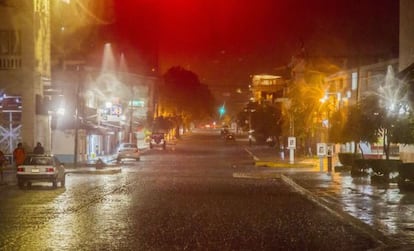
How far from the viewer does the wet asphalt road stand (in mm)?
14422

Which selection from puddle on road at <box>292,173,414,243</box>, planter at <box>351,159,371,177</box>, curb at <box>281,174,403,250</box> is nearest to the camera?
curb at <box>281,174,403,250</box>

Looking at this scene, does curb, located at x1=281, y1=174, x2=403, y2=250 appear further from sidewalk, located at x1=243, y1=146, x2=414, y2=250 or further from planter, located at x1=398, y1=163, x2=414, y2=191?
planter, located at x1=398, y1=163, x2=414, y2=191

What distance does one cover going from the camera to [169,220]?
60.7ft

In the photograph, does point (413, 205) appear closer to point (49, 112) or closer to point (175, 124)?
point (49, 112)

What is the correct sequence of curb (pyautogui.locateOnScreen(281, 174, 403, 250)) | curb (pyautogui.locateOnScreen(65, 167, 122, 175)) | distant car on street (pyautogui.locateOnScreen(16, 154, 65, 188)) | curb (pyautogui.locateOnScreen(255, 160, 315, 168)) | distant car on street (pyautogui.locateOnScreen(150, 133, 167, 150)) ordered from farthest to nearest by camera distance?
distant car on street (pyautogui.locateOnScreen(150, 133, 167, 150)) → curb (pyautogui.locateOnScreen(255, 160, 315, 168)) → curb (pyautogui.locateOnScreen(65, 167, 122, 175)) → distant car on street (pyautogui.locateOnScreen(16, 154, 65, 188)) → curb (pyautogui.locateOnScreen(281, 174, 403, 250))

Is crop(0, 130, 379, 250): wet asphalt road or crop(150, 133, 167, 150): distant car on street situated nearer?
crop(0, 130, 379, 250): wet asphalt road

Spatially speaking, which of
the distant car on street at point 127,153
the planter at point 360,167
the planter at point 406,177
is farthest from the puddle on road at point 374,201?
→ the distant car on street at point 127,153

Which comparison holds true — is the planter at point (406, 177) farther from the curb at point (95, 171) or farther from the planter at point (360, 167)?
the curb at point (95, 171)

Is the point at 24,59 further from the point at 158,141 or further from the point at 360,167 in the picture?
the point at 158,141

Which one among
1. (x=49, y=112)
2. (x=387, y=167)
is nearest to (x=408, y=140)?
(x=387, y=167)

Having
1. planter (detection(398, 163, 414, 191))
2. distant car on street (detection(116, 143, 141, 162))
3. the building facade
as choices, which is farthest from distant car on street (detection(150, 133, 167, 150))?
planter (detection(398, 163, 414, 191))

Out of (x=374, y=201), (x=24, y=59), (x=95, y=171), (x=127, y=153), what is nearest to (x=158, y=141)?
(x=127, y=153)

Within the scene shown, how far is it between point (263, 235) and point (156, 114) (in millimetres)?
123672

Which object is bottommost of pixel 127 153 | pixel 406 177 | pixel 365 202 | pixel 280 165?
pixel 365 202
